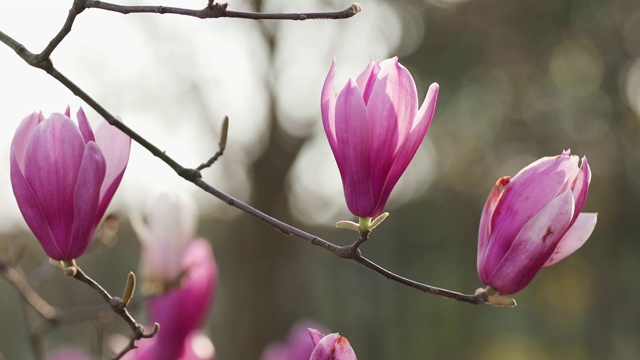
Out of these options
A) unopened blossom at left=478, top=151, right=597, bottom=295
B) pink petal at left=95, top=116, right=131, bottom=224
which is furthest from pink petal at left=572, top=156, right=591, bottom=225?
pink petal at left=95, top=116, right=131, bottom=224

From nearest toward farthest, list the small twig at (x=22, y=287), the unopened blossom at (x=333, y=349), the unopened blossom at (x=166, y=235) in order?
the unopened blossom at (x=333, y=349), the small twig at (x=22, y=287), the unopened blossom at (x=166, y=235)

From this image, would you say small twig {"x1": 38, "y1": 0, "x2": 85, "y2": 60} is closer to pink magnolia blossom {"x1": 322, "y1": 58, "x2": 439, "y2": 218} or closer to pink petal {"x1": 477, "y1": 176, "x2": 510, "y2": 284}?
pink magnolia blossom {"x1": 322, "y1": 58, "x2": 439, "y2": 218}

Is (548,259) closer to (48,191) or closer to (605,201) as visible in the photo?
(48,191)

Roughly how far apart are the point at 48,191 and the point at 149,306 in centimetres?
55

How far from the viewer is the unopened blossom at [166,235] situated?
1.23m

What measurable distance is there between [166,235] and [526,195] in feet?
2.32

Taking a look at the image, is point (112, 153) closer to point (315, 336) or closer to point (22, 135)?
point (22, 135)

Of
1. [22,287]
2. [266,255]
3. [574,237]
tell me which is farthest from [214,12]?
[266,255]

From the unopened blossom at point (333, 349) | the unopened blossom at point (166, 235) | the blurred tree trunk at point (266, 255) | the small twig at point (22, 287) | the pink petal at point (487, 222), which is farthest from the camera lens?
the blurred tree trunk at point (266, 255)

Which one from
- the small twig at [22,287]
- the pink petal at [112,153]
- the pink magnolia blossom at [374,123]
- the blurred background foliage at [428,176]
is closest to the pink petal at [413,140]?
the pink magnolia blossom at [374,123]

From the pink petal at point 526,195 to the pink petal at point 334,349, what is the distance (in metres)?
0.17

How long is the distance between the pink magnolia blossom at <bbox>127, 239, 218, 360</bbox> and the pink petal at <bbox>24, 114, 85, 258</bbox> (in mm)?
476

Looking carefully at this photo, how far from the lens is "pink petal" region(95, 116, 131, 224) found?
72 centimetres

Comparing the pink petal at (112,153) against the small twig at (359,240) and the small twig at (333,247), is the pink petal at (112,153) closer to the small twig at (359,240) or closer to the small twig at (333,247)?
the small twig at (333,247)
